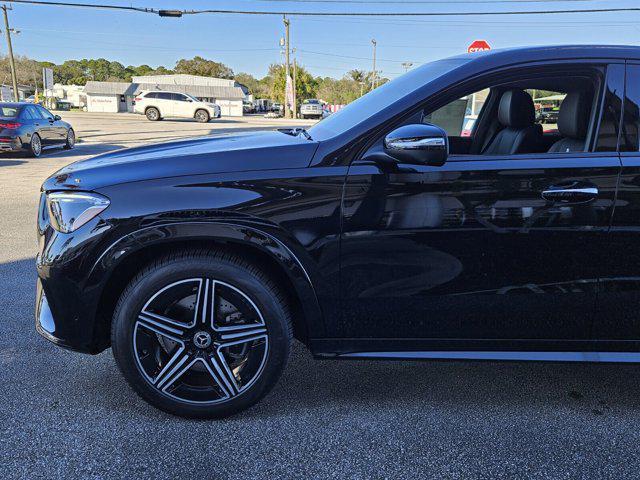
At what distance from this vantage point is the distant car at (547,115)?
3.01m

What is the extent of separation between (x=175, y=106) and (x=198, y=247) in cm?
3532

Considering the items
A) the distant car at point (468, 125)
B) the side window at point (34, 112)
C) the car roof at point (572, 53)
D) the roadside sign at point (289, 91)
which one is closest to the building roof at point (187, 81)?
the roadside sign at point (289, 91)

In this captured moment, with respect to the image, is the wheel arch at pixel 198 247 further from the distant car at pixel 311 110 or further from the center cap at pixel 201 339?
the distant car at pixel 311 110

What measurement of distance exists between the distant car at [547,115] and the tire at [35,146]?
45.5 feet

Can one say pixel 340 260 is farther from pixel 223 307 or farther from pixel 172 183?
pixel 172 183

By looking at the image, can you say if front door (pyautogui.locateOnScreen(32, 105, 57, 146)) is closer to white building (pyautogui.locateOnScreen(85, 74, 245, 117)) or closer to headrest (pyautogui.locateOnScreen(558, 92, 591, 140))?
headrest (pyautogui.locateOnScreen(558, 92, 591, 140))

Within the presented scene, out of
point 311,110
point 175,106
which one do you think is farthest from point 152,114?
point 311,110

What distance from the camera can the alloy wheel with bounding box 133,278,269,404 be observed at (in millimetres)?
2434

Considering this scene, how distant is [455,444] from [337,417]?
577mm

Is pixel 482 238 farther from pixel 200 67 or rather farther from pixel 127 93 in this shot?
pixel 200 67

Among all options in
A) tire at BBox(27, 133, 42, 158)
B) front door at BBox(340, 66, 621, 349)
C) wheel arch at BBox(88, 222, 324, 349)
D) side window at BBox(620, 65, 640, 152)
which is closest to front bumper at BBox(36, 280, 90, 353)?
wheel arch at BBox(88, 222, 324, 349)

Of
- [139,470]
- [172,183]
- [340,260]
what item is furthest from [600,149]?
[139,470]

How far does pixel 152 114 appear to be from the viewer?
36.0 meters

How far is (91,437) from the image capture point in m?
2.46
